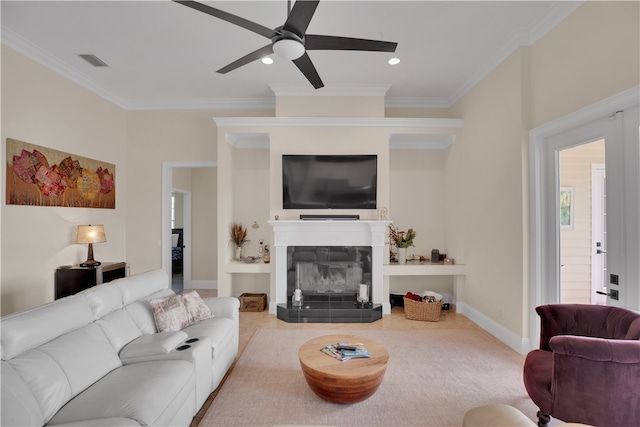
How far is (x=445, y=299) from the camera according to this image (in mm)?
4887

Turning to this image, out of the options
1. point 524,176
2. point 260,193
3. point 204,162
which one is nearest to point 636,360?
point 524,176

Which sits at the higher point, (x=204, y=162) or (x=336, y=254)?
(x=204, y=162)

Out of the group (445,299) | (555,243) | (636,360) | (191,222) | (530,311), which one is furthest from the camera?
(191,222)

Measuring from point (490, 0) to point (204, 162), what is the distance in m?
4.29

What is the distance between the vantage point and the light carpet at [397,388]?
2131mm

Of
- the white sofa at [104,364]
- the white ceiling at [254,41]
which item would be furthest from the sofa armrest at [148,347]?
the white ceiling at [254,41]

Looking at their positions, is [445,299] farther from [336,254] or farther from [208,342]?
[208,342]

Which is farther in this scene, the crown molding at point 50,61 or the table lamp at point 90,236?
the table lamp at point 90,236

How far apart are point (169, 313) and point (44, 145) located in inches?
112

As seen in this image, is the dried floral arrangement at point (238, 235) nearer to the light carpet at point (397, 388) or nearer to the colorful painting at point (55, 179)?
the light carpet at point (397, 388)

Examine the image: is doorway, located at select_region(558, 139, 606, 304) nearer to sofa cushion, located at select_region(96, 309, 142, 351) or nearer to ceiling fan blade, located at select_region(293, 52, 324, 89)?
ceiling fan blade, located at select_region(293, 52, 324, 89)

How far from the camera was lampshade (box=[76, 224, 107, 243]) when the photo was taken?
3820 mm

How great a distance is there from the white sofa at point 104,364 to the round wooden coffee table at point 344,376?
790 mm

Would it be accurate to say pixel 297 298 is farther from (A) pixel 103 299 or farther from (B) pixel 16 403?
(B) pixel 16 403
